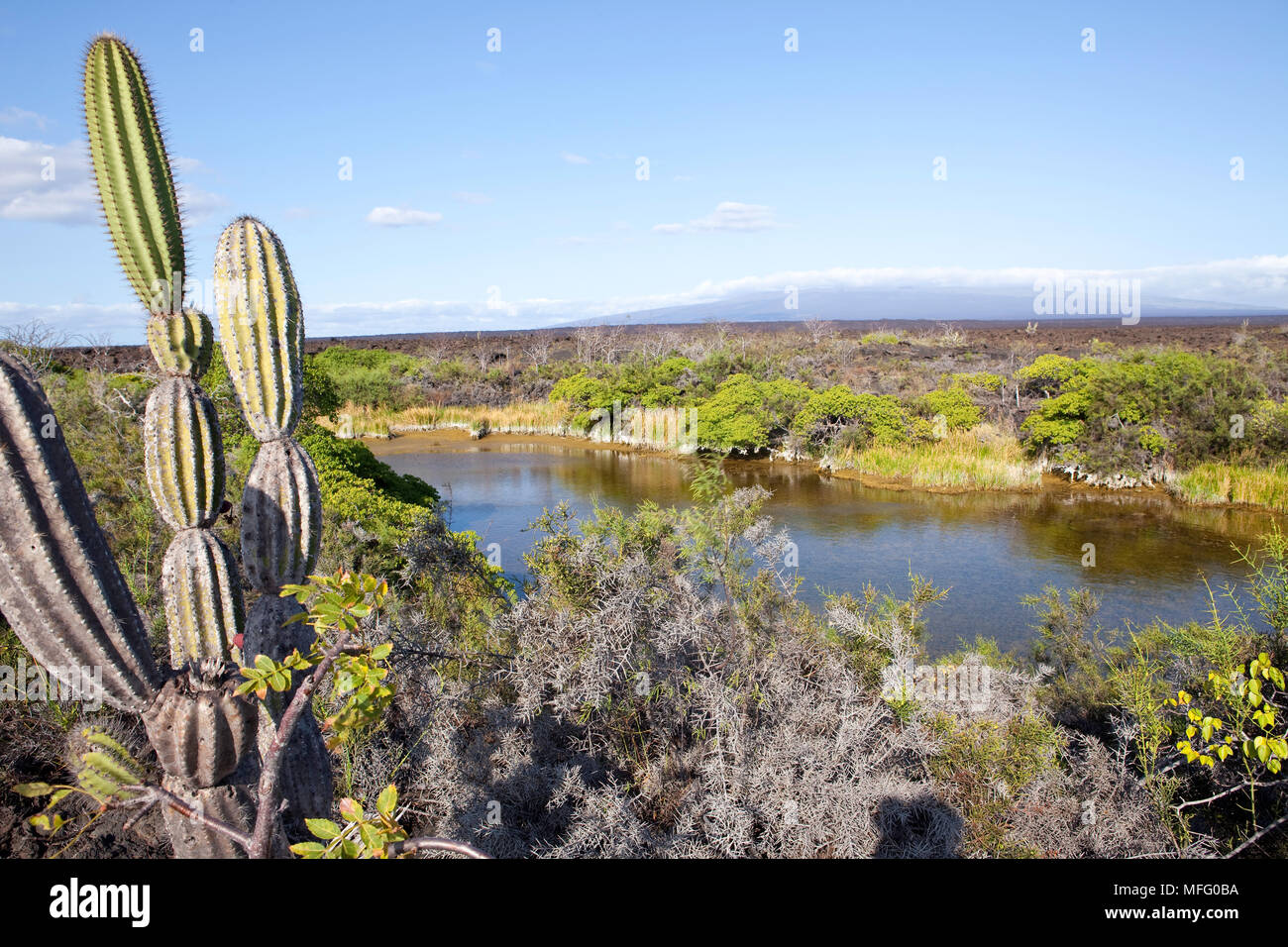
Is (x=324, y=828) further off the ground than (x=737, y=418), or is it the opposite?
(x=737, y=418)

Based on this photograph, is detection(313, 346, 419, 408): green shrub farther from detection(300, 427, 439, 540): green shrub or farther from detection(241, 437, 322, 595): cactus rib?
detection(241, 437, 322, 595): cactus rib

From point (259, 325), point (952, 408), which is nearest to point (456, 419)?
point (952, 408)

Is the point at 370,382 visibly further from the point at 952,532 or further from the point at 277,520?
the point at 277,520

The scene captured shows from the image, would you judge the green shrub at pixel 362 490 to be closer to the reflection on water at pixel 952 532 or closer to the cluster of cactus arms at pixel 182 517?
the reflection on water at pixel 952 532

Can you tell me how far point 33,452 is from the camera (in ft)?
8.10

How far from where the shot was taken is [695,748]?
14.0ft

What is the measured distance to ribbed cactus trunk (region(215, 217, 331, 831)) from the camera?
3502mm

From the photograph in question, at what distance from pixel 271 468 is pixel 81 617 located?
3.71 ft

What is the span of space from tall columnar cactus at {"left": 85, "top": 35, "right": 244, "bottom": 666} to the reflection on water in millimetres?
6086

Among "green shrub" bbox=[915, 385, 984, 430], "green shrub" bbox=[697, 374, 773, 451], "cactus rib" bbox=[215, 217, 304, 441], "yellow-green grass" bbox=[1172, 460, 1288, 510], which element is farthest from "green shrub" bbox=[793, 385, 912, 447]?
"cactus rib" bbox=[215, 217, 304, 441]

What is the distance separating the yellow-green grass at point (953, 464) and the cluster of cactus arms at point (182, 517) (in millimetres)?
15329
